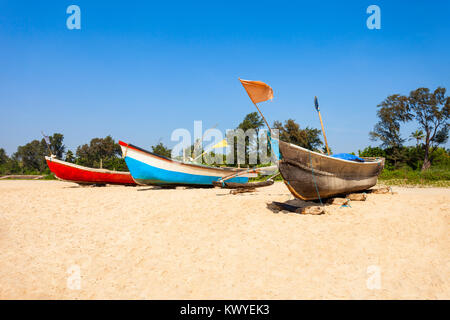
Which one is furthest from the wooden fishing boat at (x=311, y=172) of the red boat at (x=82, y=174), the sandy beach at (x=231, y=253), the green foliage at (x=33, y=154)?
the green foliage at (x=33, y=154)

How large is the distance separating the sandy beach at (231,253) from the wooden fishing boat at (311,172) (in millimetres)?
699

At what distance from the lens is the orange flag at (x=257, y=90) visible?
7.33 m

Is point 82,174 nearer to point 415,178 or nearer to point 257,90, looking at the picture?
point 257,90

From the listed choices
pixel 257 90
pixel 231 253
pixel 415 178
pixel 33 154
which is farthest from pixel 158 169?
pixel 33 154

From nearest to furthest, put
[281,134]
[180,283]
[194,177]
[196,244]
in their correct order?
1. [180,283]
2. [196,244]
3. [194,177]
4. [281,134]

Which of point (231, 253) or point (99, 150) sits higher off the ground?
point (99, 150)

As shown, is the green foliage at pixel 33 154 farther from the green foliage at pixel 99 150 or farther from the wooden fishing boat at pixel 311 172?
the wooden fishing boat at pixel 311 172

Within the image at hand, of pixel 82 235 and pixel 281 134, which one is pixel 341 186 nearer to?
pixel 82 235

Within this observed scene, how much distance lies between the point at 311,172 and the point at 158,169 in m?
9.03

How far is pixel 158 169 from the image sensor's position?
14.6m

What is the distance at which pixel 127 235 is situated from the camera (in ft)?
23.1
